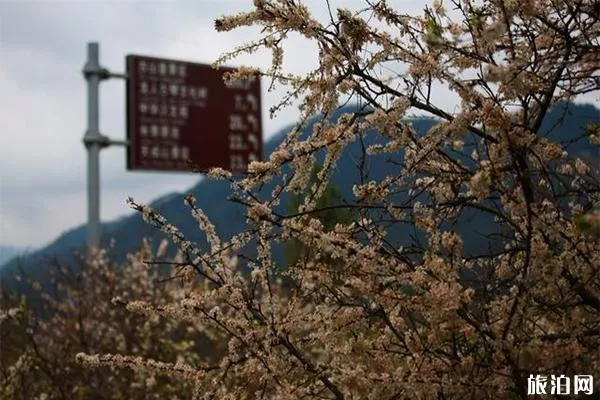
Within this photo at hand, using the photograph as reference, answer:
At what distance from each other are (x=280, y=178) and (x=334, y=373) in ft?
2.17

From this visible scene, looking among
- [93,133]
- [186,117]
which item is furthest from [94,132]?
[186,117]

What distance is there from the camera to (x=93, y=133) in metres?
16.3

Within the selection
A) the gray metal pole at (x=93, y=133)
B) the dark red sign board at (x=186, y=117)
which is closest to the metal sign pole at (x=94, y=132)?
the gray metal pole at (x=93, y=133)

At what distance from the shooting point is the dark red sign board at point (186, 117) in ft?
54.4

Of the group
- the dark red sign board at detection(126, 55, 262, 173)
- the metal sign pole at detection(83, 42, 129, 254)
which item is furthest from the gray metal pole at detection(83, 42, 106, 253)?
the dark red sign board at detection(126, 55, 262, 173)

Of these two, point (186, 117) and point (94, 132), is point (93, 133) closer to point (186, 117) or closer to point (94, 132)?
point (94, 132)

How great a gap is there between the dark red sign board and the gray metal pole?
565 mm

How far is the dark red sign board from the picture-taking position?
1659 centimetres

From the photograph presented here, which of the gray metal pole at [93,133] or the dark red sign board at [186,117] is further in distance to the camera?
the dark red sign board at [186,117]

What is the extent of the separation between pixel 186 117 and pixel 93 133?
194 centimetres

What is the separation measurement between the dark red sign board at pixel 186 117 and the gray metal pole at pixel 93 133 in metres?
0.56

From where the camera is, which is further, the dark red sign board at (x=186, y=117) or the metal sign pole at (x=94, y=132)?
the dark red sign board at (x=186, y=117)

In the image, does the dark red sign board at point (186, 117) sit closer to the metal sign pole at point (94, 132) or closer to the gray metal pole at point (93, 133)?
the metal sign pole at point (94, 132)

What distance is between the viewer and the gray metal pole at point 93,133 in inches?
632
